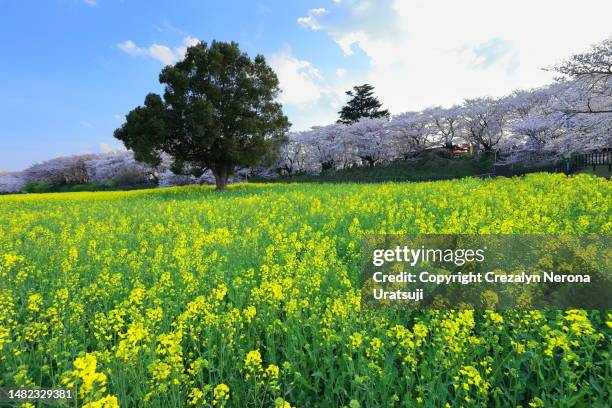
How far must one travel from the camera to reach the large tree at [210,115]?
Answer: 80.7 feet

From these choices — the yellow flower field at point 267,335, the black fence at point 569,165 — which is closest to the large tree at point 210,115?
the yellow flower field at point 267,335

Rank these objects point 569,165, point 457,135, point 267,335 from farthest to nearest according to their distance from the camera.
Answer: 1. point 457,135
2. point 569,165
3. point 267,335

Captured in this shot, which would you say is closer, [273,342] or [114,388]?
[114,388]

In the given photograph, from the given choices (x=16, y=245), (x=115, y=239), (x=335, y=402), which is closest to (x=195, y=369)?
(x=335, y=402)

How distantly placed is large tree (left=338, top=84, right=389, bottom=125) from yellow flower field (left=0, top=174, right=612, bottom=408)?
50216mm

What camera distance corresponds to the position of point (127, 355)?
292 cm

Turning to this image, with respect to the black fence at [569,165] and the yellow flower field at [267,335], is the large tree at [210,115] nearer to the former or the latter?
the yellow flower field at [267,335]

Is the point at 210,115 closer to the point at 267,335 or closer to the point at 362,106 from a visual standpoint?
the point at 267,335

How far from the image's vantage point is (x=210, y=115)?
949 inches

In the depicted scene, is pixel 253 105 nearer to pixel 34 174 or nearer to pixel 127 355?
pixel 127 355

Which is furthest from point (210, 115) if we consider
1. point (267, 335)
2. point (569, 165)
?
point (569, 165)

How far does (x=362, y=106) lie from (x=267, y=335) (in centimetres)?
5690

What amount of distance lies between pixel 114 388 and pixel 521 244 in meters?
5.43

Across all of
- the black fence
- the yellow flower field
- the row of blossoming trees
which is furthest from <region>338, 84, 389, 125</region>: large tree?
the yellow flower field
